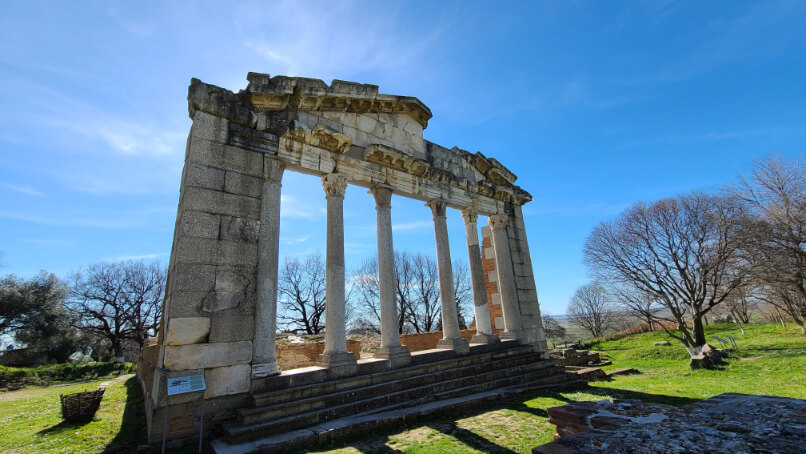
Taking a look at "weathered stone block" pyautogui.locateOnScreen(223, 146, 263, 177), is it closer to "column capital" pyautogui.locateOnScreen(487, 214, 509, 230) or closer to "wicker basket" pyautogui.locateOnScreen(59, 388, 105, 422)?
"wicker basket" pyautogui.locateOnScreen(59, 388, 105, 422)

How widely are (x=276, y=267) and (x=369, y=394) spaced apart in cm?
335

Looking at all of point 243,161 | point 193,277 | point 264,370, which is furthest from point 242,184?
point 264,370

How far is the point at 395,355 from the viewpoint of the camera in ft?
28.8

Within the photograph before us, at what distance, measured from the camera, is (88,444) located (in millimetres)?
5828

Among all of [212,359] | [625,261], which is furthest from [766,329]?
[212,359]

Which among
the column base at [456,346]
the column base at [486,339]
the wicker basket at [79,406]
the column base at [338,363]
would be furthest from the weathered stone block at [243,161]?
the column base at [486,339]

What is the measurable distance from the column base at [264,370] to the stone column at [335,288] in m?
1.16

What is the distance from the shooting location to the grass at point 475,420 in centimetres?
564

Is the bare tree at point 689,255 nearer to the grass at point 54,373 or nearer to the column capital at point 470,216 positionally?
the column capital at point 470,216

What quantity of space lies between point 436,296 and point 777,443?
113 feet

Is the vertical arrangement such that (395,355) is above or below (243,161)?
below

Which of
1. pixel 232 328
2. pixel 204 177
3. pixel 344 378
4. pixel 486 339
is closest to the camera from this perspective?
pixel 232 328

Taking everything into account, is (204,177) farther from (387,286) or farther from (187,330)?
(387,286)

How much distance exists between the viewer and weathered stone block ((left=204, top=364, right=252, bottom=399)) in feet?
20.9
